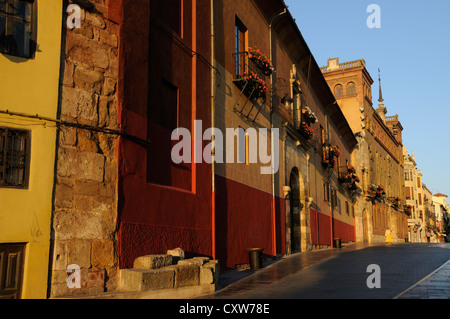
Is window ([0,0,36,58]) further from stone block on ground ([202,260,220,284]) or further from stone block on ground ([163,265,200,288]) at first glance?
stone block on ground ([202,260,220,284])

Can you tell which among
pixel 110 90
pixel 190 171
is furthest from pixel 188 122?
pixel 110 90

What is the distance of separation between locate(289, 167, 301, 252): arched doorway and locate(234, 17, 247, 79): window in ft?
23.9

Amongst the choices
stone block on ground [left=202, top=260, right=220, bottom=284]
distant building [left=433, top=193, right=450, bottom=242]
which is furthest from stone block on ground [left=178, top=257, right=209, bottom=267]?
distant building [left=433, top=193, right=450, bottom=242]

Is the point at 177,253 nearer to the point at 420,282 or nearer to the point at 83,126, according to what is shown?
the point at 83,126

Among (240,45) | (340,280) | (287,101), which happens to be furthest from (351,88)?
(340,280)

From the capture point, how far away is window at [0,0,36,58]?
7145mm

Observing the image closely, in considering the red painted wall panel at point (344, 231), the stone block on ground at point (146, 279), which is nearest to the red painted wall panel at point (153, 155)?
the stone block on ground at point (146, 279)

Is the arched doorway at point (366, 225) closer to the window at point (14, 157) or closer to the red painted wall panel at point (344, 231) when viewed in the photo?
the red painted wall panel at point (344, 231)

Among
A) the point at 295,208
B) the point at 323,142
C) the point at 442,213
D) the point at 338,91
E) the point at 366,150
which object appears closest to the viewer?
the point at 295,208

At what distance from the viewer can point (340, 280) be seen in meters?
10.3

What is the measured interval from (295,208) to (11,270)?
15.9 m
